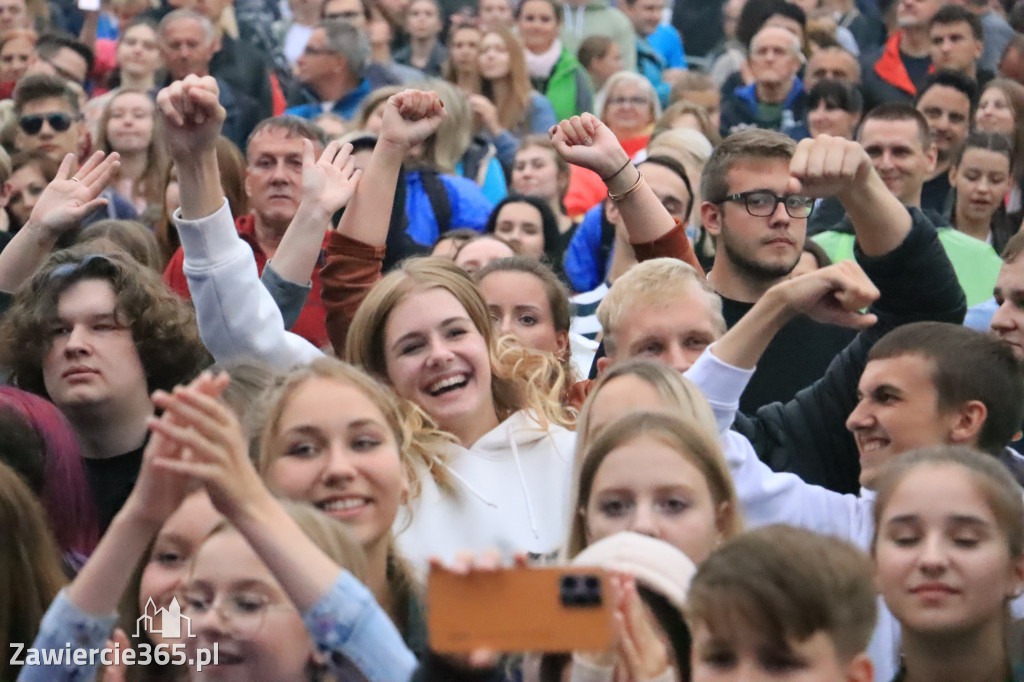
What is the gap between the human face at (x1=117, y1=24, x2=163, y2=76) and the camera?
10.0 meters

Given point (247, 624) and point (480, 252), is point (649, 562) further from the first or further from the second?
point (480, 252)

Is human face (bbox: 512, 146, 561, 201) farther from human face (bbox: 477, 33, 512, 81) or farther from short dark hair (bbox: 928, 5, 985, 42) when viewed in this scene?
short dark hair (bbox: 928, 5, 985, 42)

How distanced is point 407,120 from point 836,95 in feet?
16.3

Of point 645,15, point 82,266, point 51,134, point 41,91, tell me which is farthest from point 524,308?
point 645,15

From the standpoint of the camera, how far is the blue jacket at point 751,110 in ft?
33.2

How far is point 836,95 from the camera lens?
30.2 feet

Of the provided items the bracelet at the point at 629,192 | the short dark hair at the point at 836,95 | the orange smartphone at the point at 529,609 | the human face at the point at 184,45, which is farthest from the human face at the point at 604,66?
the orange smartphone at the point at 529,609

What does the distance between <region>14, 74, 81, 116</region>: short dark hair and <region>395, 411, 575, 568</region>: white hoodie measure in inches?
198

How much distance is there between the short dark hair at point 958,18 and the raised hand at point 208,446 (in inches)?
333

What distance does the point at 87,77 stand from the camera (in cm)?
Result: 1098

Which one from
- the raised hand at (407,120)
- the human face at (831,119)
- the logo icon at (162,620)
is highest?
the human face at (831,119)

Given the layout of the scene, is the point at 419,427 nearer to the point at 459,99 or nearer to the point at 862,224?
the point at 862,224

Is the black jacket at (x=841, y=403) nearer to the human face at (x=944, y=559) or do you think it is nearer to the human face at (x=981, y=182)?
the human face at (x=944, y=559)

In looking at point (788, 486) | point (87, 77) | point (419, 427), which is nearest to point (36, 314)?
point (419, 427)
